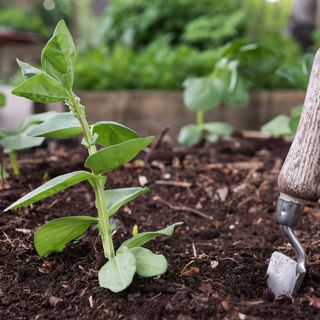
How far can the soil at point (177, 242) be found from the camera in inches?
34.0

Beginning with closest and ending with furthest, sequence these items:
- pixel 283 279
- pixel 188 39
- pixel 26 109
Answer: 1. pixel 283 279
2. pixel 26 109
3. pixel 188 39

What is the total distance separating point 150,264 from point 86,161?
19 cm

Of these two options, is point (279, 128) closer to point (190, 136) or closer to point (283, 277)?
point (190, 136)

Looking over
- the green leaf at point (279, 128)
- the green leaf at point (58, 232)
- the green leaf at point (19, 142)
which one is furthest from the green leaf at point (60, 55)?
the green leaf at point (279, 128)

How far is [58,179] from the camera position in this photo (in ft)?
2.77

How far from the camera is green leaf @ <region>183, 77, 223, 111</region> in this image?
1938mm

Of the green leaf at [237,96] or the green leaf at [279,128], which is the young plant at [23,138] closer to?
the green leaf at [279,128]

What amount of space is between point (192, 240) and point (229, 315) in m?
0.46

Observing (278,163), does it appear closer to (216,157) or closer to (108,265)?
(216,157)

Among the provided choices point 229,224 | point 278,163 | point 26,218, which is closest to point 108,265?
point 26,218

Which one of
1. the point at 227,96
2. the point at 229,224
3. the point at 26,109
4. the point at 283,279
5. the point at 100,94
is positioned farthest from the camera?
the point at 100,94

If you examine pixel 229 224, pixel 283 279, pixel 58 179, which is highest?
pixel 58 179

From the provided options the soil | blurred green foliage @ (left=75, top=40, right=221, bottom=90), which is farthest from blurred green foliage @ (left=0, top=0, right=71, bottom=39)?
the soil

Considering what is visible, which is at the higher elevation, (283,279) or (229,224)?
(283,279)
